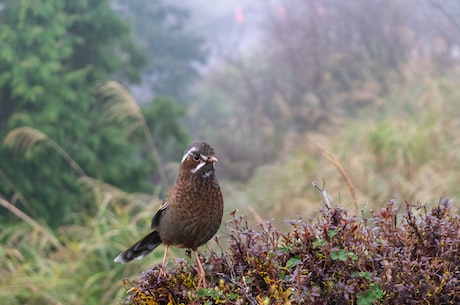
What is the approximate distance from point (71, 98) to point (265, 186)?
11.0ft

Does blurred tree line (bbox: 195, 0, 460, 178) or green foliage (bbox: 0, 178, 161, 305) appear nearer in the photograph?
green foliage (bbox: 0, 178, 161, 305)

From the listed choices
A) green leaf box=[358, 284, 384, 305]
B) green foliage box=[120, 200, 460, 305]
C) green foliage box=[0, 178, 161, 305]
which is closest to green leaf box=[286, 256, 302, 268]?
green foliage box=[120, 200, 460, 305]

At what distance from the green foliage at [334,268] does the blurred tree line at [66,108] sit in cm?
562

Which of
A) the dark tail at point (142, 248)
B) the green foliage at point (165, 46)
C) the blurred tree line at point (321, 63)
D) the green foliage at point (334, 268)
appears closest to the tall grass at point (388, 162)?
the blurred tree line at point (321, 63)

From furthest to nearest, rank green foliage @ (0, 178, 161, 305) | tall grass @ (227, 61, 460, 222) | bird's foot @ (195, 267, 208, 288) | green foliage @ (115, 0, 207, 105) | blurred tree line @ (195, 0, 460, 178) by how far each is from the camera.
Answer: green foliage @ (115, 0, 207, 105) → blurred tree line @ (195, 0, 460, 178) → tall grass @ (227, 61, 460, 222) → green foliage @ (0, 178, 161, 305) → bird's foot @ (195, 267, 208, 288)

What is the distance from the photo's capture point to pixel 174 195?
2.21 metres

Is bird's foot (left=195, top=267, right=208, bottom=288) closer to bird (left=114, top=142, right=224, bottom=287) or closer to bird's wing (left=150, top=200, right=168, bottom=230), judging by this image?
bird (left=114, top=142, right=224, bottom=287)

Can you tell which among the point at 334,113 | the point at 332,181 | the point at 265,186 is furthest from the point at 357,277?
the point at 334,113

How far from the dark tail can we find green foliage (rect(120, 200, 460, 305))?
1.41ft

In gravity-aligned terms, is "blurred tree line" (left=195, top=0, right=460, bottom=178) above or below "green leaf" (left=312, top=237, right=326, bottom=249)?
above

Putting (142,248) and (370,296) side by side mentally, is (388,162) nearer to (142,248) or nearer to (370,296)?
(142,248)

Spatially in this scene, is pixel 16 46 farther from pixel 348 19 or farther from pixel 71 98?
pixel 348 19

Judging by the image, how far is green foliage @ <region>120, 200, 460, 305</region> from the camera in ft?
5.49

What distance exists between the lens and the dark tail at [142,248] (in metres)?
2.43
